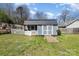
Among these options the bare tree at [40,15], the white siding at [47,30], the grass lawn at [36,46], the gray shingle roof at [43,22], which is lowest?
the grass lawn at [36,46]

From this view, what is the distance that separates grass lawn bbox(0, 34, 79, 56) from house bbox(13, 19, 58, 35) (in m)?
0.06

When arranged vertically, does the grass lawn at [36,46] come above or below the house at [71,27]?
below

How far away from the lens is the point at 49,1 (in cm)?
251

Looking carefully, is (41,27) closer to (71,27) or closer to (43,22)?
(43,22)

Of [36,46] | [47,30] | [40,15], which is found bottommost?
[36,46]

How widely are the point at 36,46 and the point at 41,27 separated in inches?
7.9

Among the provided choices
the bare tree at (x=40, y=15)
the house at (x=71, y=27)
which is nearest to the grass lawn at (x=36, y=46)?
the house at (x=71, y=27)

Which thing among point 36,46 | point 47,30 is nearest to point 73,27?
point 47,30

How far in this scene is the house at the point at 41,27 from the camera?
252 cm

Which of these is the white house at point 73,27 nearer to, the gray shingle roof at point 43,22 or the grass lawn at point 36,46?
the grass lawn at point 36,46

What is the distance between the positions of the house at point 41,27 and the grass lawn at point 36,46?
0.06 metres

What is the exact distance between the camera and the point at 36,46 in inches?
99.3

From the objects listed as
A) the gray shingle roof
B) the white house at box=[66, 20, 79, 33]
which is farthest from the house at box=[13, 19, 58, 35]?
the white house at box=[66, 20, 79, 33]

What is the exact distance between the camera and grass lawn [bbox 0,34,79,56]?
2.51m
